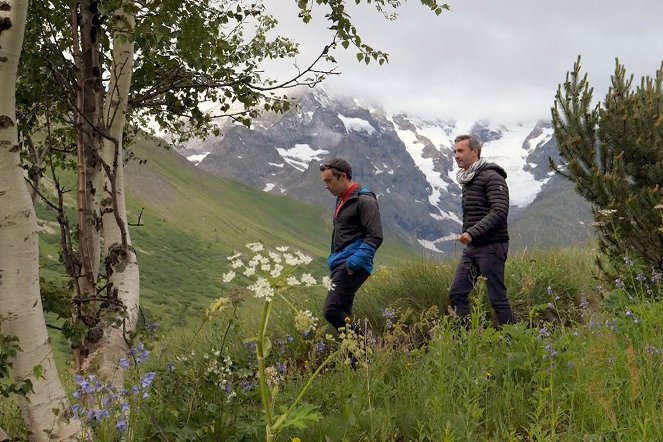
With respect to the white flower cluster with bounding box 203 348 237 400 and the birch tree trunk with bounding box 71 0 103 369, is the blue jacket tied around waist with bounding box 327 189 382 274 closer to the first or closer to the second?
the white flower cluster with bounding box 203 348 237 400

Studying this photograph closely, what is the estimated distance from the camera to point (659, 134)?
327 inches

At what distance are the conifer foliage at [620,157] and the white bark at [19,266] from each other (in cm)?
665

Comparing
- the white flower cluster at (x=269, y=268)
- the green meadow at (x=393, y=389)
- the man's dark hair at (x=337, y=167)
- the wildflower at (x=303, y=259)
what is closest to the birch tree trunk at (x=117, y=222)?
the green meadow at (x=393, y=389)

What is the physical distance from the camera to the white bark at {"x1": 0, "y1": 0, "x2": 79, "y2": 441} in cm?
333

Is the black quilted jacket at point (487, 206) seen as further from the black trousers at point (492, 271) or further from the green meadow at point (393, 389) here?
the green meadow at point (393, 389)

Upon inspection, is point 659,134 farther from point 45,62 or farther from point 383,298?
point 45,62

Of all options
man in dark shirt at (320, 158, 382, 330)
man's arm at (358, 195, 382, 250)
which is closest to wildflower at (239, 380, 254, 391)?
man in dark shirt at (320, 158, 382, 330)

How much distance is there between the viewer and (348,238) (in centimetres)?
639

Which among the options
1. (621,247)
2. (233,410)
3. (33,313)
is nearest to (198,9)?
(33,313)

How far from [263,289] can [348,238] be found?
365cm

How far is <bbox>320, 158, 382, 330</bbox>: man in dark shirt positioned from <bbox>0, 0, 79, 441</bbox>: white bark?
3.26 m

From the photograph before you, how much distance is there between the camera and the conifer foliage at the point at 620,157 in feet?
25.5

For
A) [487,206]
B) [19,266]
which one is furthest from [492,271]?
[19,266]

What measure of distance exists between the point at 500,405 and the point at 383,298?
4.87 meters
